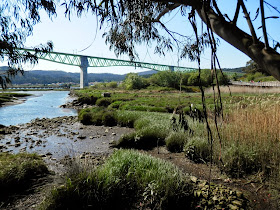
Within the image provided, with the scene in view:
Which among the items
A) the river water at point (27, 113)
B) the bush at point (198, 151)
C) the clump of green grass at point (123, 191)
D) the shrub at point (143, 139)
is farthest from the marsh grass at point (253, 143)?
the river water at point (27, 113)

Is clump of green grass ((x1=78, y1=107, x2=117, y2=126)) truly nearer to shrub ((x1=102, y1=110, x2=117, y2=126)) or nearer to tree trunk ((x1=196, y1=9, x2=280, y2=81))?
shrub ((x1=102, y1=110, x2=117, y2=126))

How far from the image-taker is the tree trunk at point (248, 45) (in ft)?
4.21

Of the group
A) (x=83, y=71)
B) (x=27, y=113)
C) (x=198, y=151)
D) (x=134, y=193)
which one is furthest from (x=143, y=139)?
(x=83, y=71)

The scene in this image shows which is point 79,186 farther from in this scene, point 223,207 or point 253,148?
point 253,148

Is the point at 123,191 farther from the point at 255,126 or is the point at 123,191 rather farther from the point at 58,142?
the point at 58,142

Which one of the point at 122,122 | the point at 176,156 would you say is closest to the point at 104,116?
the point at 122,122

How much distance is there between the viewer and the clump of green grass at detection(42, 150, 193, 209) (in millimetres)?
2588

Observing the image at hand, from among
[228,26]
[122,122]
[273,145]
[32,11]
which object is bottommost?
[122,122]

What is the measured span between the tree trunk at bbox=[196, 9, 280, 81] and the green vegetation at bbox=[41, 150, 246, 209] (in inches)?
72.5

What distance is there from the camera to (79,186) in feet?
8.84

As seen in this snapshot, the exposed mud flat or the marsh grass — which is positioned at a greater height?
the marsh grass

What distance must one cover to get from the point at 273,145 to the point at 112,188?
9.36 feet

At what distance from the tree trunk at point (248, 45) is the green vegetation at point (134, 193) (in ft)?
6.04

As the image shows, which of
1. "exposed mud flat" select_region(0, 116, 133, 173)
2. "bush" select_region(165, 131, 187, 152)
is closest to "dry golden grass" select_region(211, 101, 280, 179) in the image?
"bush" select_region(165, 131, 187, 152)
